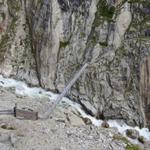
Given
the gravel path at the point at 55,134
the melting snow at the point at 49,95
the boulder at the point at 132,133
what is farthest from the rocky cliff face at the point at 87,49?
the gravel path at the point at 55,134

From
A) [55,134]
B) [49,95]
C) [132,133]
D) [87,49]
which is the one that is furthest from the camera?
[87,49]

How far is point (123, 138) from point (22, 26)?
1486 centimetres

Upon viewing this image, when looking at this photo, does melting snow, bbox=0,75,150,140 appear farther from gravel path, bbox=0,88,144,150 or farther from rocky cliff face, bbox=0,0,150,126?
gravel path, bbox=0,88,144,150

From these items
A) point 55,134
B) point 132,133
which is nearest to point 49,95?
point 55,134

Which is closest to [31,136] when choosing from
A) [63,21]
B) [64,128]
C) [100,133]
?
[64,128]

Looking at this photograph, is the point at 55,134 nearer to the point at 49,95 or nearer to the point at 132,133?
the point at 132,133

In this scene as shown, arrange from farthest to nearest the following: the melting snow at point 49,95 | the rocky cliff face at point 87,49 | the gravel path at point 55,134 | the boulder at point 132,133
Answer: the rocky cliff face at point 87,49, the melting snow at point 49,95, the boulder at point 132,133, the gravel path at point 55,134

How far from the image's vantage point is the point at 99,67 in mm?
37156

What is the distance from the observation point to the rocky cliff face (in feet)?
119

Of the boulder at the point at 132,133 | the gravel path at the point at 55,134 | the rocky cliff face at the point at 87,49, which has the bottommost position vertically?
the boulder at the point at 132,133

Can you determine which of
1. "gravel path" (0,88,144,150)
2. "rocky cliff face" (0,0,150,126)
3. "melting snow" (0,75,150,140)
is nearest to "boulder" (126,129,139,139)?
"melting snow" (0,75,150,140)

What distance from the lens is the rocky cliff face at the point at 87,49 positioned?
119ft

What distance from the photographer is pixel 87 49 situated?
37969 mm

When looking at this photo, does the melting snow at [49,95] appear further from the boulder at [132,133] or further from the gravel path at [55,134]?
the gravel path at [55,134]
